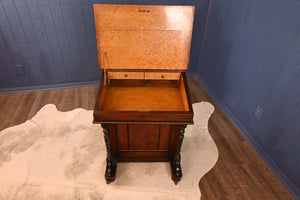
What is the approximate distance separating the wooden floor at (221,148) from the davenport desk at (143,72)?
0.47 m

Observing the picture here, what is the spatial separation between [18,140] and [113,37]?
170cm

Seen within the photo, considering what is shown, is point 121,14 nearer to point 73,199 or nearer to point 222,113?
point 73,199

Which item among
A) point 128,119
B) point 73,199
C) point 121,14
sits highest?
point 121,14

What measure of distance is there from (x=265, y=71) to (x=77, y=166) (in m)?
2.15

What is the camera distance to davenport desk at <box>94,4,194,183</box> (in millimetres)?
1686

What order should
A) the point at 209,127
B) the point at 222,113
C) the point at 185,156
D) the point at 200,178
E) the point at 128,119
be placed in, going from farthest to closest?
the point at 222,113, the point at 209,127, the point at 185,156, the point at 200,178, the point at 128,119

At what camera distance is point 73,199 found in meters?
1.86

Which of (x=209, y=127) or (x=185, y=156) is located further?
(x=209, y=127)

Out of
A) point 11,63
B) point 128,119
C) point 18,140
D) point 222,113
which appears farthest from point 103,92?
point 11,63

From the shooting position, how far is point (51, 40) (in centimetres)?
289

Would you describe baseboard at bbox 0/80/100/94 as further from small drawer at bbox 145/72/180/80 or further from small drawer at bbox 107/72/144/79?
small drawer at bbox 145/72/180/80

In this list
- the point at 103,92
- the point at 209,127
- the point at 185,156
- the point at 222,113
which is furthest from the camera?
the point at 222,113

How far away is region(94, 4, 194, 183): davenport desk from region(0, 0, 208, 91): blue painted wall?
1.25 metres

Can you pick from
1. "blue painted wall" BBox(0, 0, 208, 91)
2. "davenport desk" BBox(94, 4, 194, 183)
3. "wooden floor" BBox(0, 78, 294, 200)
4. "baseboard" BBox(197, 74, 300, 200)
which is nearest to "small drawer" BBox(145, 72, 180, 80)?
"davenport desk" BBox(94, 4, 194, 183)
